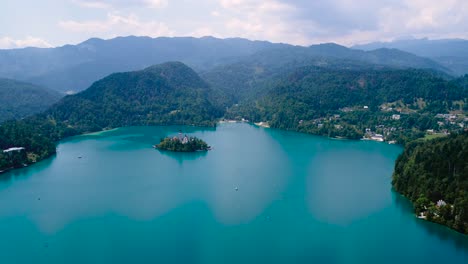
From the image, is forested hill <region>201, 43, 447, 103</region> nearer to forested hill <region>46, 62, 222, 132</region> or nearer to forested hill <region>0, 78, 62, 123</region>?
forested hill <region>46, 62, 222, 132</region>

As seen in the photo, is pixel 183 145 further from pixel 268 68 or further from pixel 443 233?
pixel 268 68

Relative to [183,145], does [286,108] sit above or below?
above

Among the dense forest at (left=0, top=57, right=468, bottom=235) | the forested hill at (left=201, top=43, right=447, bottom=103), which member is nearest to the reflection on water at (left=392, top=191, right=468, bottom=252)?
the dense forest at (left=0, top=57, right=468, bottom=235)

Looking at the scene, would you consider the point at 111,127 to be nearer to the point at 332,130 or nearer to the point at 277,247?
the point at 332,130

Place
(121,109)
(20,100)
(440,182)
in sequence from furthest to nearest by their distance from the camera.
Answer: (20,100) → (121,109) → (440,182)

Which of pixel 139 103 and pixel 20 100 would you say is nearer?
pixel 139 103

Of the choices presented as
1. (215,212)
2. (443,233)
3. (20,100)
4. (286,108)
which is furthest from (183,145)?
(20,100)
